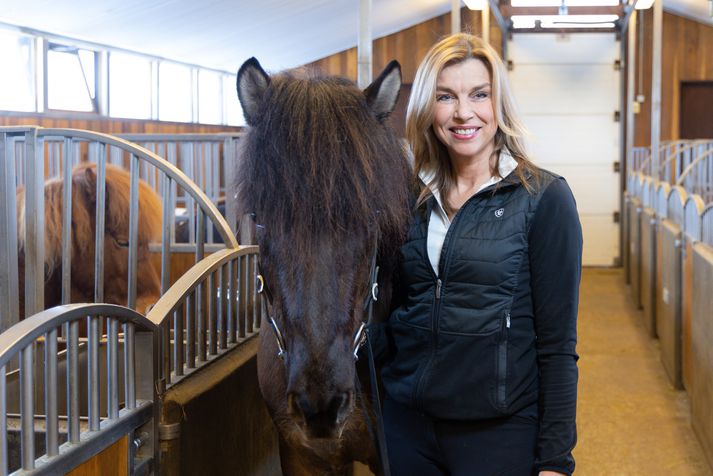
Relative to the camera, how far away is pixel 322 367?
124 cm

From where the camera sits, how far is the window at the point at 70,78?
697 cm

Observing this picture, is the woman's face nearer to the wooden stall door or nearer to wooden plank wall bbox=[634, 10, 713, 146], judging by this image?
wooden plank wall bbox=[634, 10, 713, 146]

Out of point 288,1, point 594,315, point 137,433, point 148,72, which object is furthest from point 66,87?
point 137,433

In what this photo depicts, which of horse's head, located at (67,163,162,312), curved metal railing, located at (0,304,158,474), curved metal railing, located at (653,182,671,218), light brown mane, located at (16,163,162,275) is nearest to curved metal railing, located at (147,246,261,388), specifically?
curved metal railing, located at (0,304,158,474)

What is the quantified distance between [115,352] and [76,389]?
16 cm

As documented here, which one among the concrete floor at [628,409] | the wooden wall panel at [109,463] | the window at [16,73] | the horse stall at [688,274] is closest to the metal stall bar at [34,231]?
the wooden wall panel at [109,463]

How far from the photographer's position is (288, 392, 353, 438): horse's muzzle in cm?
123

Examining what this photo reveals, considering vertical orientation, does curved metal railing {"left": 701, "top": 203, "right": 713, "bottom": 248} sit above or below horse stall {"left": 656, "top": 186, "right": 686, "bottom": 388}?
above

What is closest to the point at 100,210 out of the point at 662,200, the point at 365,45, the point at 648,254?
the point at 365,45

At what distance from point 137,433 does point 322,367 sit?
53 cm

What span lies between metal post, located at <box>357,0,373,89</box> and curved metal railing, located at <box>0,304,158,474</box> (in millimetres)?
1563

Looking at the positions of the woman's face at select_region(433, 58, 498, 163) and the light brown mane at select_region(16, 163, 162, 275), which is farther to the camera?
the light brown mane at select_region(16, 163, 162, 275)

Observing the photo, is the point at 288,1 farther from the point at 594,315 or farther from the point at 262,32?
the point at 594,315

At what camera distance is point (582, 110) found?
9352mm
